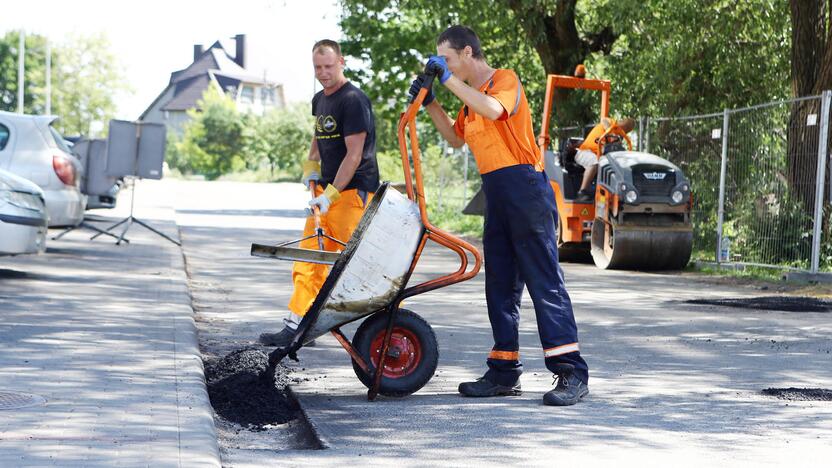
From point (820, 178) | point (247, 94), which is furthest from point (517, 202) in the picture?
point (247, 94)

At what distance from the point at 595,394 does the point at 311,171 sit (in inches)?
100

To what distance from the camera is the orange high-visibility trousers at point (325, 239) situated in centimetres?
804

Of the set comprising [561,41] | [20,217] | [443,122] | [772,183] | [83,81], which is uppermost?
[83,81]

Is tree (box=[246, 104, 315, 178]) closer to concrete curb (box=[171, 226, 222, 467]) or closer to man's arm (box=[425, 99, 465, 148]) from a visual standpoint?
concrete curb (box=[171, 226, 222, 467])

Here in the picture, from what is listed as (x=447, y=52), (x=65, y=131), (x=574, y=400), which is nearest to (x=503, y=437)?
(x=574, y=400)

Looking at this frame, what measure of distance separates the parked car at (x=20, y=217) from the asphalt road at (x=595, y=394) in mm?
1610

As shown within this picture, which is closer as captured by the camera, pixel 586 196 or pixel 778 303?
pixel 778 303

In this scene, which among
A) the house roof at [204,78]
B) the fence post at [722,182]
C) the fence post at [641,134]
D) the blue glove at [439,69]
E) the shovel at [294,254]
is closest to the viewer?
the blue glove at [439,69]

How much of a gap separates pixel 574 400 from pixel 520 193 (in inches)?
42.4

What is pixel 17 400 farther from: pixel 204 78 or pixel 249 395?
pixel 204 78

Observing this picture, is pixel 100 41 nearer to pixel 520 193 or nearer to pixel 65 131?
pixel 65 131

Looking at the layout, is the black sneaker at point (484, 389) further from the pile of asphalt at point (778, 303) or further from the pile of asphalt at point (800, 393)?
the pile of asphalt at point (778, 303)

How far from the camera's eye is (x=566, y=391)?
21.4 ft

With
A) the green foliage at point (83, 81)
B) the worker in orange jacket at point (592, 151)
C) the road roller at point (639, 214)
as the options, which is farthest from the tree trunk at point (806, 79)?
the green foliage at point (83, 81)
